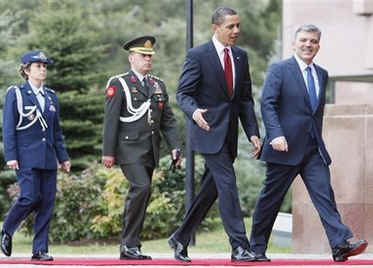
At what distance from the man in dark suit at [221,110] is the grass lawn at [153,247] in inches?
166

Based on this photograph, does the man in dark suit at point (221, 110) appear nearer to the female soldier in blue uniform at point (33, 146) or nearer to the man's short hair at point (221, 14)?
the man's short hair at point (221, 14)

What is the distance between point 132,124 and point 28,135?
971mm

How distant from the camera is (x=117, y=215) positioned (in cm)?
1692

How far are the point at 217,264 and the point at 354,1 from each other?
6260mm

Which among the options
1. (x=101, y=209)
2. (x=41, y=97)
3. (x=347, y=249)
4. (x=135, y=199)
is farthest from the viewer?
(x=101, y=209)

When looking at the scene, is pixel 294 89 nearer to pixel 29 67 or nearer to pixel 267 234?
pixel 267 234

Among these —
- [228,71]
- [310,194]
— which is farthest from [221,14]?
[310,194]

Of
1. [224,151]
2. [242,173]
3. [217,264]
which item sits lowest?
[242,173]

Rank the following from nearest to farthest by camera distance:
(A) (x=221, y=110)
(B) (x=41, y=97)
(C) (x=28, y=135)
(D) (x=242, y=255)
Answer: (D) (x=242, y=255) → (A) (x=221, y=110) → (C) (x=28, y=135) → (B) (x=41, y=97)

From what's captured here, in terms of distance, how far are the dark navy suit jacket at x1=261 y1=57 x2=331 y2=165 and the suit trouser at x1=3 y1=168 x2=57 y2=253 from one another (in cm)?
218

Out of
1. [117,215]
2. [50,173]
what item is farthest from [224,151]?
[117,215]

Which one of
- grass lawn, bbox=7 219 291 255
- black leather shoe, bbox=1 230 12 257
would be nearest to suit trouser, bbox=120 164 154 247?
black leather shoe, bbox=1 230 12 257

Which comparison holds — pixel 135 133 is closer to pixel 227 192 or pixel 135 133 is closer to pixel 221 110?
pixel 221 110

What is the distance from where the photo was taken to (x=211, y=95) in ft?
32.8
